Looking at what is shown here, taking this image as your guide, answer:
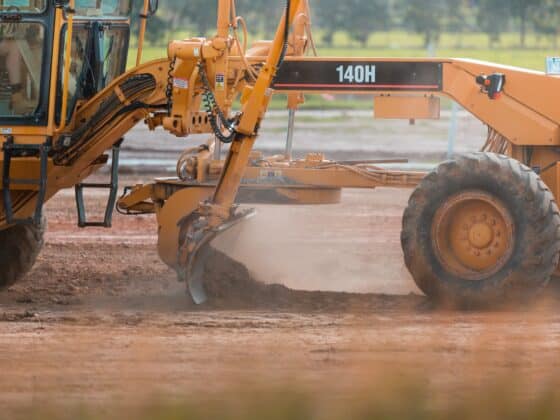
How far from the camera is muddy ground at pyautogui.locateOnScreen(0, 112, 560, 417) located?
7.57m

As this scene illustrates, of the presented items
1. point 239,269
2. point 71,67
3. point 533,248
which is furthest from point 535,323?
point 71,67

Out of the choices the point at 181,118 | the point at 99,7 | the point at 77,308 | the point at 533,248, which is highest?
the point at 99,7

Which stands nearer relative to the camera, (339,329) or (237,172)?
(339,329)

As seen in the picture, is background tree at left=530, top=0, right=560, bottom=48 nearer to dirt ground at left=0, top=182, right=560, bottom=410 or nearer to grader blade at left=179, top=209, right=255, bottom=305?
dirt ground at left=0, top=182, right=560, bottom=410

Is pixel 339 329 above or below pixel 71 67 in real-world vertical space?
below

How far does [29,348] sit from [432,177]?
3344 mm

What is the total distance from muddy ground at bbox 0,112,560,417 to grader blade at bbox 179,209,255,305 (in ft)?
0.54

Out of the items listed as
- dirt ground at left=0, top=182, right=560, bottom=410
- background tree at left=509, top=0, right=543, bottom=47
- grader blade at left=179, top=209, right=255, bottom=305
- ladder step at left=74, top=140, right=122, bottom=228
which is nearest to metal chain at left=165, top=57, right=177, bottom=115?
ladder step at left=74, top=140, right=122, bottom=228

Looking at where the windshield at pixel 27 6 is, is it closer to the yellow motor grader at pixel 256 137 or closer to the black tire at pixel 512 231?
the yellow motor grader at pixel 256 137

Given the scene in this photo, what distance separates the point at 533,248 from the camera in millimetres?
9711

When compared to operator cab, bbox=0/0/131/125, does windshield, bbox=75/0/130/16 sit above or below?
above

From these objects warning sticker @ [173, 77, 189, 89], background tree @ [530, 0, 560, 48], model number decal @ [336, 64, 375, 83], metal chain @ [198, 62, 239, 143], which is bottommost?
metal chain @ [198, 62, 239, 143]

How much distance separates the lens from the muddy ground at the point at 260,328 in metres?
7.57

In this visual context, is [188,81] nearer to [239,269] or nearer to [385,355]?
[239,269]
